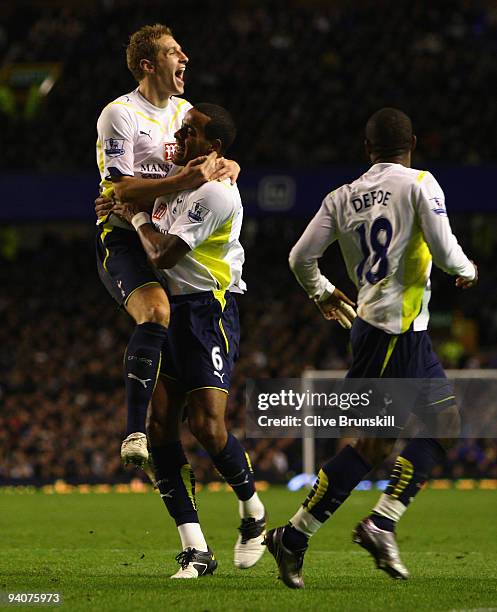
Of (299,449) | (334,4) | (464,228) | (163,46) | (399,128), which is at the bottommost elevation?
(299,449)

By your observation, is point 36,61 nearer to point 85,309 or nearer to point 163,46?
point 85,309

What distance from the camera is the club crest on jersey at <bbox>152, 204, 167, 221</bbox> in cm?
628

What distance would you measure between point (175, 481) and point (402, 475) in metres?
1.28

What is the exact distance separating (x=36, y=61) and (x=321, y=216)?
837 inches

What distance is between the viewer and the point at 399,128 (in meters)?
5.65

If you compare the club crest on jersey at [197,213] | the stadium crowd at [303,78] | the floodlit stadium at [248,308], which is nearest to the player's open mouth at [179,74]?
the floodlit stadium at [248,308]

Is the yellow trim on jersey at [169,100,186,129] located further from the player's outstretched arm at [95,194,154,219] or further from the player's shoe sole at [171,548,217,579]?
the player's shoe sole at [171,548,217,579]

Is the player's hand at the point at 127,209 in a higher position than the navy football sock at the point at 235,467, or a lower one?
higher

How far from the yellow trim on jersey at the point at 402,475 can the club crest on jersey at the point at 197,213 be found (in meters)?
1.51

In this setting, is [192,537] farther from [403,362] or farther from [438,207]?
[438,207]

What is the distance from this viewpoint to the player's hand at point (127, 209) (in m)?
6.31

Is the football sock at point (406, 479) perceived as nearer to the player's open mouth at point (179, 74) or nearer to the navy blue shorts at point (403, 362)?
the navy blue shorts at point (403, 362)

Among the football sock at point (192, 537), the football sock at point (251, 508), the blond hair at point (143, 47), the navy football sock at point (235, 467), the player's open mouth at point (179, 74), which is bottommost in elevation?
the football sock at point (192, 537)

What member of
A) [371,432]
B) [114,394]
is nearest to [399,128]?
[371,432]
